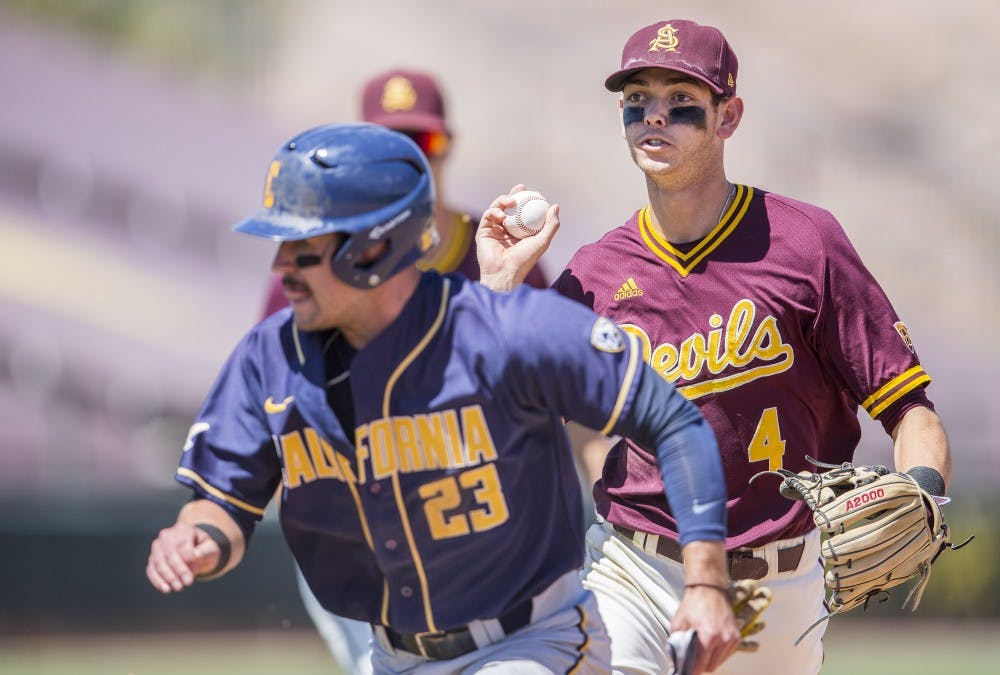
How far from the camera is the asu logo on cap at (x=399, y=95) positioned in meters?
6.32

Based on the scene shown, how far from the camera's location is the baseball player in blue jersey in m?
3.40

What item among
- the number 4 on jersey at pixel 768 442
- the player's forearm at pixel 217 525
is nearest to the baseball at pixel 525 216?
the number 4 on jersey at pixel 768 442

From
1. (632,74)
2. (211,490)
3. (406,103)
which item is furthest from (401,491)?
(406,103)

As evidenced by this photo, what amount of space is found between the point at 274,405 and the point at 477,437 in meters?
0.50

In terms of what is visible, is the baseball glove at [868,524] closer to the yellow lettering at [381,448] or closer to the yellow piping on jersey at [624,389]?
the yellow piping on jersey at [624,389]

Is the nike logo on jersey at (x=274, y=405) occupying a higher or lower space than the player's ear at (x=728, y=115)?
lower

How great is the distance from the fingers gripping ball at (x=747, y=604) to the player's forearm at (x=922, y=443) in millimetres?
939

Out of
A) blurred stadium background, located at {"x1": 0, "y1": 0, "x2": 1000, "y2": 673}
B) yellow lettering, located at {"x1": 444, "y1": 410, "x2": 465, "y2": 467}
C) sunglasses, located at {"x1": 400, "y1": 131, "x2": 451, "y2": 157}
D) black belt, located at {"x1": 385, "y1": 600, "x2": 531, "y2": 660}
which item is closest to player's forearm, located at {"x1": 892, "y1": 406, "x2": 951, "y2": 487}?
black belt, located at {"x1": 385, "y1": 600, "x2": 531, "y2": 660}

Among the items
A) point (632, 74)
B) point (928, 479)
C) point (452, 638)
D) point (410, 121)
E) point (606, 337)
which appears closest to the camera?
point (606, 337)

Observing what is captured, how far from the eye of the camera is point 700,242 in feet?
14.8

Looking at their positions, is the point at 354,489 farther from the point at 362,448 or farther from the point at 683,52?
the point at 683,52

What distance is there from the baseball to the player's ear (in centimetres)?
58

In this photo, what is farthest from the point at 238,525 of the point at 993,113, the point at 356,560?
the point at 993,113

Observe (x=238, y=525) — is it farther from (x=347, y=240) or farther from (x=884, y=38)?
(x=884, y=38)
